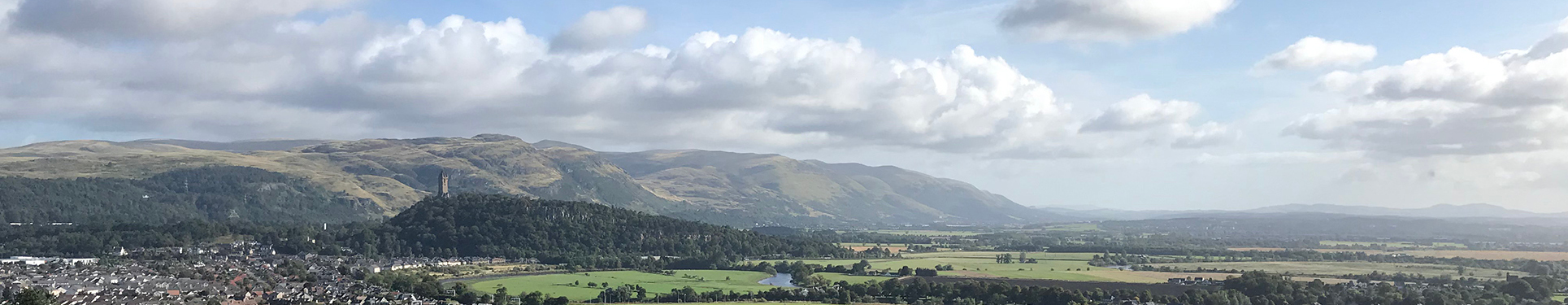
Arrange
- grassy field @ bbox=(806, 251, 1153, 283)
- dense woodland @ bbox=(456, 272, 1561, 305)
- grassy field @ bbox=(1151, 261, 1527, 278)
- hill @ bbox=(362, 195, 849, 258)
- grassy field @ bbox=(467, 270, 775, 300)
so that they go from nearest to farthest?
1. dense woodland @ bbox=(456, 272, 1561, 305)
2. grassy field @ bbox=(467, 270, 775, 300)
3. grassy field @ bbox=(806, 251, 1153, 283)
4. grassy field @ bbox=(1151, 261, 1527, 278)
5. hill @ bbox=(362, 195, 849, 258)

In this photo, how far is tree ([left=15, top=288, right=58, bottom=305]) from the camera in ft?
264

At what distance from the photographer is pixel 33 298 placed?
81188mm

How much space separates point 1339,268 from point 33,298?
162309mm

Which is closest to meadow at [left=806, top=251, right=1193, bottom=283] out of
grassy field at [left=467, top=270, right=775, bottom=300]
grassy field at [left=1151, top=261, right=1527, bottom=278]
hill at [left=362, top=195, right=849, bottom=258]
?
grassy field at [left=1151, top=261, right=1527, bottom=278]

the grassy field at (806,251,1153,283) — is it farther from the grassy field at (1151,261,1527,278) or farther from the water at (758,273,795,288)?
the water at (758,273,795,288)

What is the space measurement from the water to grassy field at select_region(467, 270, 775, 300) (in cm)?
116

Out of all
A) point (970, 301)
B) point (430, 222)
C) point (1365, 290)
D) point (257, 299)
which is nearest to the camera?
point (257, 299)

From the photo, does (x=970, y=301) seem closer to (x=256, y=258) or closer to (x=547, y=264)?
(x=547, y=264)

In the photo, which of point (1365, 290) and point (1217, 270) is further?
point (1217, 270)

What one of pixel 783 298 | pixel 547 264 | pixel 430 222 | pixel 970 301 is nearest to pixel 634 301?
pixel 783 298

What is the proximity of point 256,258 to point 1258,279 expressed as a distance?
383 feet

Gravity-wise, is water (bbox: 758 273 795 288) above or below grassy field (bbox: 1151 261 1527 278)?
below

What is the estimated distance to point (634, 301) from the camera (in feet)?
386

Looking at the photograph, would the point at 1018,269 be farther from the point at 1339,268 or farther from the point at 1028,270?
the point at 1339,268
